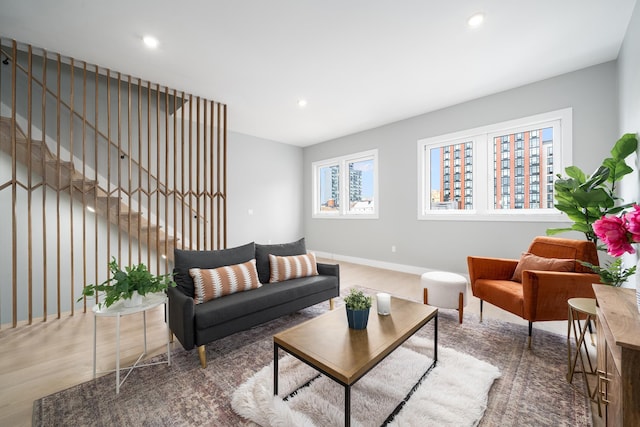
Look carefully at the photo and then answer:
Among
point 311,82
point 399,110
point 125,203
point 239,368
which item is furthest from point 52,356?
point 399,110

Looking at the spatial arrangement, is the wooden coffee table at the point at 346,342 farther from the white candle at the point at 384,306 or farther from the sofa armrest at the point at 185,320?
the sofa armrest at the point at 185,320

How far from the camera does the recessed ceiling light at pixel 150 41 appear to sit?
8.48 feet

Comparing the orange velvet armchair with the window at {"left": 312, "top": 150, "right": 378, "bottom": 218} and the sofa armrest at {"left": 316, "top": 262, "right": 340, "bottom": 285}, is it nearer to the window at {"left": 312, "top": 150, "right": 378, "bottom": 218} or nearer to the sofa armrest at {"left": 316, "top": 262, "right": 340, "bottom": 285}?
the sofa armrest at {"left": 316, "top": 262, "right": 340, "bottom": 285}

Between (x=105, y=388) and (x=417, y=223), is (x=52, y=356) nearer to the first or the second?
(x=105, y=388)

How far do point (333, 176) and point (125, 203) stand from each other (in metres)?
4.17

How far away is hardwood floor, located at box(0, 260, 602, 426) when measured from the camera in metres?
1.70

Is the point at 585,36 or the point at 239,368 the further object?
the point at 585,36

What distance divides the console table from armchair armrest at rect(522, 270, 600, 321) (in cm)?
80

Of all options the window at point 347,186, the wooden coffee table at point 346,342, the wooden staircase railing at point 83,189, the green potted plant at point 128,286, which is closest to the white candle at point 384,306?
the wooden coffee table at point 346,342

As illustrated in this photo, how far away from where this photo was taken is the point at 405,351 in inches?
81.4

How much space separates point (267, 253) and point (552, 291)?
2.60 m

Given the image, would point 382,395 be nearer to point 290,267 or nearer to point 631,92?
point 290,267

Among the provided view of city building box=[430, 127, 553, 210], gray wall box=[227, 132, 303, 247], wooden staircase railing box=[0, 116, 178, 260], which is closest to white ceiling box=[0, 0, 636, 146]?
view of city building box=[430, 127, 553, 210]

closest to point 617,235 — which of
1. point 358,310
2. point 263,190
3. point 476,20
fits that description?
point 358,310
